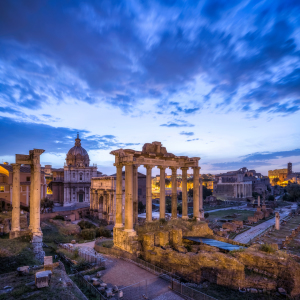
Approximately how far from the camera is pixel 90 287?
1023 cm

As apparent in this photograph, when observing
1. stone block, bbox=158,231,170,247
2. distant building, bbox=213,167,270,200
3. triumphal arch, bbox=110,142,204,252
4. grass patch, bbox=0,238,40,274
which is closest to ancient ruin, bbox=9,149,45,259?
grass patch, bbox=0,238,40,274

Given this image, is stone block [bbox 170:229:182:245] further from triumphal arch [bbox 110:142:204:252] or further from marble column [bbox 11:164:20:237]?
marble column [bbox 11:164:20:237]

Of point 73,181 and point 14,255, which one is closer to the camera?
point 14,255

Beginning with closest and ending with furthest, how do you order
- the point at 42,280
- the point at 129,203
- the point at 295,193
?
the point at 42,280 < the point at 129,203 < the point at 295,193

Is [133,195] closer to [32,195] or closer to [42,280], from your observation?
[32,195]

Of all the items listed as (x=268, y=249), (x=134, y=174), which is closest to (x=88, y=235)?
(x=134, y=174)

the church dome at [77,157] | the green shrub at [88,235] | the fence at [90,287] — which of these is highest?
the church dome at [77,157]

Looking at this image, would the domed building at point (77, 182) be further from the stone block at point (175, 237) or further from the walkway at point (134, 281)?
the walkway at point (134, 281)

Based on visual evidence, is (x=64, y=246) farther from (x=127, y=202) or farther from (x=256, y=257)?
(x=256, y=257)

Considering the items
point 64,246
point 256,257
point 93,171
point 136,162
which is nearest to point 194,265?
point 256,257

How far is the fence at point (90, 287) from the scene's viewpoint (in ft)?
30.6

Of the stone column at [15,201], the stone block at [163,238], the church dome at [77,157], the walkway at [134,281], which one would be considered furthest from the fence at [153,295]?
the church dome at [77,157]

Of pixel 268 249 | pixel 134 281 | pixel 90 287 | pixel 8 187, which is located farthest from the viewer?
pixel 8 187

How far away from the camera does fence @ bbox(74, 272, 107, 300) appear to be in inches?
367
